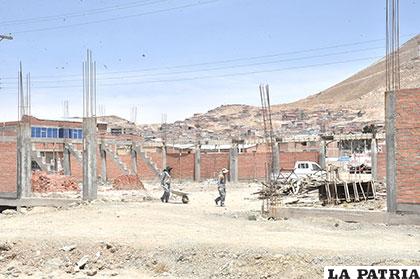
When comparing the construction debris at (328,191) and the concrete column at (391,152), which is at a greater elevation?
the concrete column at (391,152)

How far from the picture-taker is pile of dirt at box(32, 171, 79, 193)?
79.8 ft

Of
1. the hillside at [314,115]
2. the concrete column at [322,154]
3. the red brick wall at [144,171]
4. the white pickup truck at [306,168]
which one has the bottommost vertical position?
the red brick wall at [144,171]

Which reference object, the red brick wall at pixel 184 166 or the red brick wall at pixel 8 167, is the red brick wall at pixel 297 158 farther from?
the red brick wall at pixel 8 167

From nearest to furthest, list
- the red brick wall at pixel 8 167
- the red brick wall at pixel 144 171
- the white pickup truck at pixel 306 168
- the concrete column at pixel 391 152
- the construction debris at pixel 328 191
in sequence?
1. the concrete column at pixel 391 152
2. the construction debris at pixel 328 191
3. the red brick wall at pixel 8 167
4. the white pickup truck at pixel 306 168
5. the red brick wall at pixel 144 171

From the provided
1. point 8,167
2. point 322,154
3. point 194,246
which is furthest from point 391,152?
point 322,154

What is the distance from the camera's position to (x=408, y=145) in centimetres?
1413

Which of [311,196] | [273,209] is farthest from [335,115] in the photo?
[273,209]

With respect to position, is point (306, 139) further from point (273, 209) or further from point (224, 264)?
point (224, 264)

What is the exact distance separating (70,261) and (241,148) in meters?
39.2

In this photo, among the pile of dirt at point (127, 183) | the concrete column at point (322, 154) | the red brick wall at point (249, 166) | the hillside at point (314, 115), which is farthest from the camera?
the hillside at point (314, 115)

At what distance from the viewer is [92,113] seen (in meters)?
21.0

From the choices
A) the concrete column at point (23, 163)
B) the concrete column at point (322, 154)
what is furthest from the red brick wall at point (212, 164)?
the concrete column at point (23, 163)

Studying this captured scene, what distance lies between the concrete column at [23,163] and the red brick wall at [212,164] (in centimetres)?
1864

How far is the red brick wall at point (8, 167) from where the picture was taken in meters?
22.8
